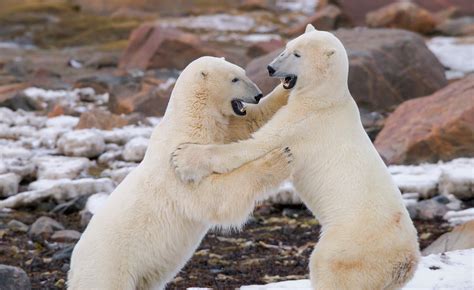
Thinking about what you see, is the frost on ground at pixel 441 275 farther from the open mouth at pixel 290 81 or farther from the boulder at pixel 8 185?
the boulder at pixel 8 185

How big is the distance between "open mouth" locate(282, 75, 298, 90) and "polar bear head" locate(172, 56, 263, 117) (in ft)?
0.59

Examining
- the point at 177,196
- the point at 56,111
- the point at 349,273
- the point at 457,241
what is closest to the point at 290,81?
the point at 177,196

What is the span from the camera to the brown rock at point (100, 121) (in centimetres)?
1420

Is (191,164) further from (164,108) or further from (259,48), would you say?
(259,48)

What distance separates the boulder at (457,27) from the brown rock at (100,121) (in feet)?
44.7

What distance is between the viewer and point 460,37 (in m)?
24.9

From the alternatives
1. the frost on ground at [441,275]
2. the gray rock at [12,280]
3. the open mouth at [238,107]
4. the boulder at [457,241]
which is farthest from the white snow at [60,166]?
the open mouth at [238,107]

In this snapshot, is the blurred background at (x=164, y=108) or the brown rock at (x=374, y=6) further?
the brown rock at (x=374, y=6)

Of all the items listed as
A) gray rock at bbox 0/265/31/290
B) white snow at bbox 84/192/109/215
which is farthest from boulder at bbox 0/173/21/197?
gray rock at bbox 0/265/31/290

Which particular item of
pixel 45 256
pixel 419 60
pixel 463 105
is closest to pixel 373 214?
pixel 45 256

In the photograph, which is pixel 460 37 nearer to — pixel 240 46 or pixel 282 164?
pixel 240 46

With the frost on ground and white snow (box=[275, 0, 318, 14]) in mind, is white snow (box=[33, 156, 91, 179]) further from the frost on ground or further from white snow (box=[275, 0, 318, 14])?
white snow (box=[275, 0, 318, 14])

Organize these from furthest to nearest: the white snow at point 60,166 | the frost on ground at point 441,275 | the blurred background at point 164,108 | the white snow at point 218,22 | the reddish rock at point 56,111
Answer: the white snow at point 218,22
the reddish rock at point 56,111
the white snow at point 60,166
the blurred background at point 164,108
the frost on ground at point 441,275

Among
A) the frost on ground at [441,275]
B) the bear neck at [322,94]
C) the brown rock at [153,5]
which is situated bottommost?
the brown rock at [153,5]
